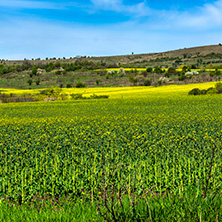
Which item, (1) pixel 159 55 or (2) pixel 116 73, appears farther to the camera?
(1) pixel 159 55

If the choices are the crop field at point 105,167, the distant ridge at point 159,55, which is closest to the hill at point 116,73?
the distant ridge at point 159,55

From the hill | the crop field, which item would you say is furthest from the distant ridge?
the crop field

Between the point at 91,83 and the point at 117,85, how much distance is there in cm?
960

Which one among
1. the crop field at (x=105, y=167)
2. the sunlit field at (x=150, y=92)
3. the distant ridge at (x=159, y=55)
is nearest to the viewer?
the crop field at (x=105, y=167)

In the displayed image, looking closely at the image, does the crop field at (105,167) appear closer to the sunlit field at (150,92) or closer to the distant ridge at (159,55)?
the sunlit field at (150,92)

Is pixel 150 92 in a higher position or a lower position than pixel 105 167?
higher

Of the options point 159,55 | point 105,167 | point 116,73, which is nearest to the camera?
point 105,167

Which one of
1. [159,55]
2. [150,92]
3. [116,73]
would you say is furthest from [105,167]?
[159,55]

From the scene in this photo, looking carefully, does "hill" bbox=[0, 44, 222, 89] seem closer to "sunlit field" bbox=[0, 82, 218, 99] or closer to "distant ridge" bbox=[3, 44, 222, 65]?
"distant ridge" bbox=[3, 44, 222, 65]

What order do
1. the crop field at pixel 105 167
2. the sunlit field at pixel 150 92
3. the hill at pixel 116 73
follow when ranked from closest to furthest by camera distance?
the crop field at pixel 105 167 → the sunlit field at pixel 150 92 → the hill at pixel 116 73

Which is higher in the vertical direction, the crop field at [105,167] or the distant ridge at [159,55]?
the distant ridge at [159,55]

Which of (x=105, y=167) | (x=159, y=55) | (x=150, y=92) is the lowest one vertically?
(x=105, y=167)

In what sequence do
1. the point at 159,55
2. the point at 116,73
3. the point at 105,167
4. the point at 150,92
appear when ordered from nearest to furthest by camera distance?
the point at 105,167
the point at 150,92
the point at 116,73
the point at 159,55

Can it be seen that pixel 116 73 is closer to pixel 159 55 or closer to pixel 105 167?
pixel 159 55
